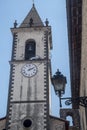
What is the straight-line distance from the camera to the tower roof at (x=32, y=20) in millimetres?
32312

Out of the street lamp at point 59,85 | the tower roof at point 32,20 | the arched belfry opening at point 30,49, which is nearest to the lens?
the street lamp at point 59,85

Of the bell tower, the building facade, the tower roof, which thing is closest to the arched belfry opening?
the bell tower

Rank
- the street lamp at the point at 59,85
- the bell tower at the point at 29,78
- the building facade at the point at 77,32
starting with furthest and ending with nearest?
the bell tower at the point at 29,78
the building facade at the point at 77,32
the street lamp at the point at 59,85

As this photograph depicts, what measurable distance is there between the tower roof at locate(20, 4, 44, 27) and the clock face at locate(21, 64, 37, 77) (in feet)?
18.0

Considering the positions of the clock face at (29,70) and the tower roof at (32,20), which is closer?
the clock face at (29,70)

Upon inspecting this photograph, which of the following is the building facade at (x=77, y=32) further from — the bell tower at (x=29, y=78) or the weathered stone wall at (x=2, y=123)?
the weathered stone wall at (x=2, y=123)

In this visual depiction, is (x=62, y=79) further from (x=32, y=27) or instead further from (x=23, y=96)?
(x=32, y=27)

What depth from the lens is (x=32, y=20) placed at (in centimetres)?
3291

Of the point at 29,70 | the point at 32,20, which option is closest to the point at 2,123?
the point at 29,70

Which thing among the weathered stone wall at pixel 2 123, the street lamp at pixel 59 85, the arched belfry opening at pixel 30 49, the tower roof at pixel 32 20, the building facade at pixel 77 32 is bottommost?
the weathered stone wall at pixel 2 123

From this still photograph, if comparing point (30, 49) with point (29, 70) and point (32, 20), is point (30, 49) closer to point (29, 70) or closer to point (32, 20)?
point (29, 70)

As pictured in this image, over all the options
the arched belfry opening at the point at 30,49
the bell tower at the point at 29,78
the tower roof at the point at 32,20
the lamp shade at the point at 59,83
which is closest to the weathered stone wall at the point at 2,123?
the bell tower at the point at 29,78

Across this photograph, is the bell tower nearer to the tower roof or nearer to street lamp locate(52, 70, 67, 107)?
the tower roof

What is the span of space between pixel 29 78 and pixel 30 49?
3.59 metres
